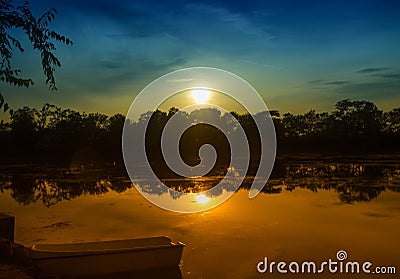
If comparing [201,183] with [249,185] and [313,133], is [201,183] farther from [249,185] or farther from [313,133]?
[313,133]

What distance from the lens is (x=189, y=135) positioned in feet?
193

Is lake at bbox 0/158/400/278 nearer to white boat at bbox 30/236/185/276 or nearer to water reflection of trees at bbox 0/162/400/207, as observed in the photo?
water reflection of trees at bbox 0/162/400/207

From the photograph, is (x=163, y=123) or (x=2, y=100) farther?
(x=163, y=123)

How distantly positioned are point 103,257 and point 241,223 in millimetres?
5195

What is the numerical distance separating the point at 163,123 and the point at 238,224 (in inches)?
1897

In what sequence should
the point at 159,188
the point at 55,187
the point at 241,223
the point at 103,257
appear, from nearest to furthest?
the point at 103,257 → the point at 241,223 → the point at 159,188 → the point at 55,187

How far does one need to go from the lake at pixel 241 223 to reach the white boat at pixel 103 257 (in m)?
0.43

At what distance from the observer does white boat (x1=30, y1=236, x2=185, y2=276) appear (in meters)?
6.66

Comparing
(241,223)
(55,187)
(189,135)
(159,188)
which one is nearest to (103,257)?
(241,223)

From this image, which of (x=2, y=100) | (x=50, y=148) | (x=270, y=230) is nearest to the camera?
(x=2, y=100)

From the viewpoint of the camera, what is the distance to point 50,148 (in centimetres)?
4881

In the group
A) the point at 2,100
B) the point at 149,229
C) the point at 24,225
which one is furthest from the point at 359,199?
the point at 2,100

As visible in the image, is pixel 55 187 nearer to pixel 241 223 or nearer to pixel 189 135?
pixel 241 223

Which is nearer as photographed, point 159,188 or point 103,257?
point 103,257
